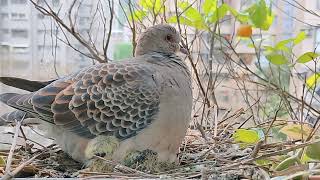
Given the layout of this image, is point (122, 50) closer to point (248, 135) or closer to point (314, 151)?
point (248, 135)

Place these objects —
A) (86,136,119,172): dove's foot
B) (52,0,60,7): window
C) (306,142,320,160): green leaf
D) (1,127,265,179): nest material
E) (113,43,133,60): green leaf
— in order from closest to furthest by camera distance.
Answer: (306,142,320,160): green leaf, (1,127,265,179): nest material, (86,136,119,172): dove's foot, (52,0,60,7): window, (113,43,133,60): green leaf

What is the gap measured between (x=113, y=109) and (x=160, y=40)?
0.86 ft

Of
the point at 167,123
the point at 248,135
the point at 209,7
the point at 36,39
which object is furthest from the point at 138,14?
the point at 248,135

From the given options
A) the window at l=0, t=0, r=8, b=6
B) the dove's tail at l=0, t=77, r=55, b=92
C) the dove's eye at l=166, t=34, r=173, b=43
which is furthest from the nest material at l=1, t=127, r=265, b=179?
the window at l=0, t=0, r=8, b=6

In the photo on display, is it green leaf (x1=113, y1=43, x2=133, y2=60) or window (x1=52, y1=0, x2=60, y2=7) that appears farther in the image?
green leaf (x1=113, y1=43, x2=133, y2=60)

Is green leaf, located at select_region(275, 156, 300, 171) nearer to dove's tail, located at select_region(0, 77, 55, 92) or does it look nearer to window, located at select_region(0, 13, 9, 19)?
dove's tail, located at select_region(0, 77, 55, 92)

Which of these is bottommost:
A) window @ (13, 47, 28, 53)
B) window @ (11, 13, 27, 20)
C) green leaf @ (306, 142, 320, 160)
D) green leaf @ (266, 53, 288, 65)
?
green leaf @ (306, 142, 320, 160)

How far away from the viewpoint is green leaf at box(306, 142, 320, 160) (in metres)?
0.69

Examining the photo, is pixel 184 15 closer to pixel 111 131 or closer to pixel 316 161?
pixel 111 131

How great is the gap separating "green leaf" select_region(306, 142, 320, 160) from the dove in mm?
329

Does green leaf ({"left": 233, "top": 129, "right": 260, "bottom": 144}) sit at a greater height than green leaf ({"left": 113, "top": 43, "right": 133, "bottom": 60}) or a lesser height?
lesser

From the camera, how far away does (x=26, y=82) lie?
1068mm

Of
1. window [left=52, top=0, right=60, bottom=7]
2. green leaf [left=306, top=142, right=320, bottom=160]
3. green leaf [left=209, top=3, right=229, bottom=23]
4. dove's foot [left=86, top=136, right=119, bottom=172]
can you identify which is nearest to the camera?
green leaf [left=306, top=142, right=320, bottom=160]

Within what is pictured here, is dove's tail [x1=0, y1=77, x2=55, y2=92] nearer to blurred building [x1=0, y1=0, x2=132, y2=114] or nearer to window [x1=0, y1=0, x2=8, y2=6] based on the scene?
blurred building [x1=0, y1=0, x2=132, y2=114]
